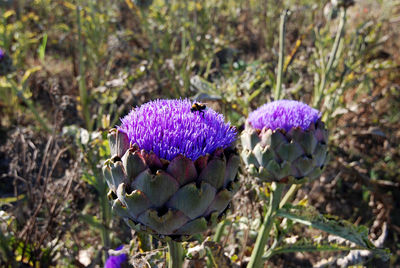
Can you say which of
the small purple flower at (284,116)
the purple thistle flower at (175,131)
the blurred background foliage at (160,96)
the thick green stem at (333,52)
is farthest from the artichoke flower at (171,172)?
the thick green stem at (333,52)

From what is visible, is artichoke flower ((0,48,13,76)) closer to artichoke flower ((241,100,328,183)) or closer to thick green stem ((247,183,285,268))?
artichoke flower ((241,100,328,183))

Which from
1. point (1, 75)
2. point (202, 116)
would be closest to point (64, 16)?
point (1, 75)

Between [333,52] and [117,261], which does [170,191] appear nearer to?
[117,261]

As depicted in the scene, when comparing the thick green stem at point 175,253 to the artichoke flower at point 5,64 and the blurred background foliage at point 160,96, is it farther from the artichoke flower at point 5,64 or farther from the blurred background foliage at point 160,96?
the artichoke flower at point 5,64

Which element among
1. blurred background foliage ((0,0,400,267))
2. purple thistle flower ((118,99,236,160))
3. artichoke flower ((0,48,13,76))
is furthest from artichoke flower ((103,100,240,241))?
artichoke flower ((0,48,13,76))

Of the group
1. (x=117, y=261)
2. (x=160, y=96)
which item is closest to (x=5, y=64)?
(x=160, y=96)
